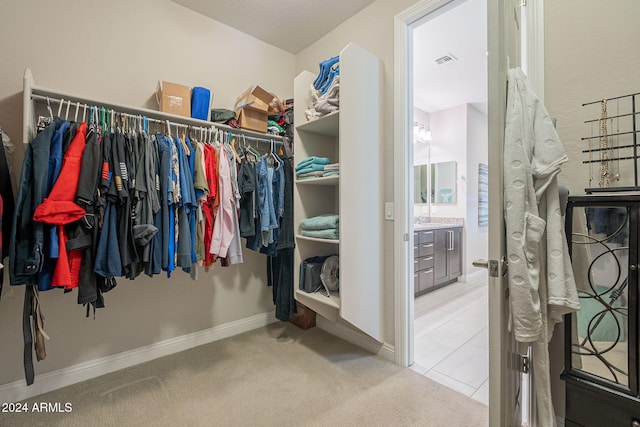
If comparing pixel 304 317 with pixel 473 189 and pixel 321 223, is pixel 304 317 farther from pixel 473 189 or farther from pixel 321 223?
pixel 473 189

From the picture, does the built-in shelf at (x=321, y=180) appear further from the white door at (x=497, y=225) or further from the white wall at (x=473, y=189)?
the white wall at (x=473, y=189)

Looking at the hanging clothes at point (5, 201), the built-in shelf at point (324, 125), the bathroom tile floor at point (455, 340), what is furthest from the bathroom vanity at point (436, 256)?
the hanging clothes at point (5, 201)

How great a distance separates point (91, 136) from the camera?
1.47 meters

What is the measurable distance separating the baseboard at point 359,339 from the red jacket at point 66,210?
1.84 meters

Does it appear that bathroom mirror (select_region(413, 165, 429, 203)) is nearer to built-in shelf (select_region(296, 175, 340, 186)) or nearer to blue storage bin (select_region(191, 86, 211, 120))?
built-in shelf (select_region(296, 175, 340, 186))

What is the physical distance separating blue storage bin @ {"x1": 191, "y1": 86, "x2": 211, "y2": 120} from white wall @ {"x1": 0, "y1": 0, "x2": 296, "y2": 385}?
0.92ft

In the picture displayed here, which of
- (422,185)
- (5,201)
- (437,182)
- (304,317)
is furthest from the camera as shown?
(422,185)

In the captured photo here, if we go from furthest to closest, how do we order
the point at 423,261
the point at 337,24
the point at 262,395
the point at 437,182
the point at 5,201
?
the point at 437,182 < the point at 423,261 < the point at 337,24 < the point at 262,395 < the point at 5,201

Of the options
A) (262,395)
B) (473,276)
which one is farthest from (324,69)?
(473,276)

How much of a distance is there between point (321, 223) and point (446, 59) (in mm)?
2421

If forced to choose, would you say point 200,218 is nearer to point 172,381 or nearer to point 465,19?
point 172,381

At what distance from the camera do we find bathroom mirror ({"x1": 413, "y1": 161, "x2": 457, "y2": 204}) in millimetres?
4254

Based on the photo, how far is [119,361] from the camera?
1.89 meters

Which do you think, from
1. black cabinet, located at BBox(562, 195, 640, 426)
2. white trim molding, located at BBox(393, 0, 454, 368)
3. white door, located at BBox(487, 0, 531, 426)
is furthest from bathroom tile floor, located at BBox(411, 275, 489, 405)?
white door, located at BBox(487, 0, 531, 426)
